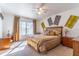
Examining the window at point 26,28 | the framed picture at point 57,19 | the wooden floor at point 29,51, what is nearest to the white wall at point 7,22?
the window at point 26,28

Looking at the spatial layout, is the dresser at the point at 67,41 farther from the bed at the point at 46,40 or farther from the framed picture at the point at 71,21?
the framed picture at the point at 71,21

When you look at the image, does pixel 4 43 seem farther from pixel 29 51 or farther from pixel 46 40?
pixel 46 40

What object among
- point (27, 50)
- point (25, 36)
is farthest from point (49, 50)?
point (25, 36)

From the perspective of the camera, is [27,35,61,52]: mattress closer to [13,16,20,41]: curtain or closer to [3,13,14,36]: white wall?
[13,16,20,41]: curtain

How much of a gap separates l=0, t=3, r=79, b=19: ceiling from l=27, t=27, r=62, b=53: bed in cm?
40

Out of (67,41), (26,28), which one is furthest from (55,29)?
(26,28)

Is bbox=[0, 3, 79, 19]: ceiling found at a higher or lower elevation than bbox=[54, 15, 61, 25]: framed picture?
higher

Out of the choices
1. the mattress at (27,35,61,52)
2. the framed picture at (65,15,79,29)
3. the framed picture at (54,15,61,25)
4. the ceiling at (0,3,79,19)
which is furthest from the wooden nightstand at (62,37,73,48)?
the ceiling at (0,3,79,19)

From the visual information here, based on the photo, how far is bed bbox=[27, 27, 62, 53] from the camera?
76.4 inches

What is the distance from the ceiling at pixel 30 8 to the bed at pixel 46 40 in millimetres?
398

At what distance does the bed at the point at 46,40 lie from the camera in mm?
1940

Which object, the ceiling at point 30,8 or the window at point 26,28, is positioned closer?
the ceiling at point 30,8

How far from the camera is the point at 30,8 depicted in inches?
77.0

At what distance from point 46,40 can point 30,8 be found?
0.73 meters
